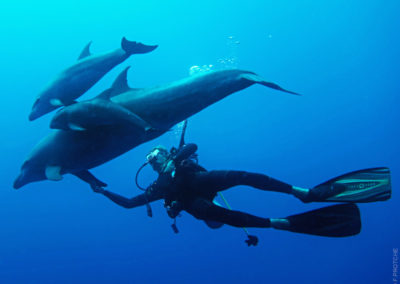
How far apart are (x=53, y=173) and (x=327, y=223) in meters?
4.22

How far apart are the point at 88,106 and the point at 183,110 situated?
1.53 metres

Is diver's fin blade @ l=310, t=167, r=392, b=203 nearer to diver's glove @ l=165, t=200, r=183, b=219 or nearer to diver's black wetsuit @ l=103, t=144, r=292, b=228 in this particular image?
diver's black wetsuit @ l=103, t=144, r=292, b=228

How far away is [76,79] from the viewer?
5652 millimetres

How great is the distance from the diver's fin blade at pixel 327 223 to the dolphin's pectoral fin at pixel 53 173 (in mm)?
3527

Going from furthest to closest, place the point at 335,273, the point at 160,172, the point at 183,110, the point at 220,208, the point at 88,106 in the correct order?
the point at 335,273, the point at 160,172, the point at 183,110, the point at 220,208, the point at 88,106

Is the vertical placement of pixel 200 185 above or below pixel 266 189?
above

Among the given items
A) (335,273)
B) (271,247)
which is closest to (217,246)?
(271,247)

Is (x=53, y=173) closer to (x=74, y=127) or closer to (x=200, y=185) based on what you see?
(x=74, y=127)

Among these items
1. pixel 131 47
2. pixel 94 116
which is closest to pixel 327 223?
pixel 94 116

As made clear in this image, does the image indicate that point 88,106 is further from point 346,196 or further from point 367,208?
point 367,208

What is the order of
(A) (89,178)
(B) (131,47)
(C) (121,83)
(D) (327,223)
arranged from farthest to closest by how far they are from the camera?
(A) (89,178)
(B) (131,47)
(C) (121,83)
(D) (327,223)

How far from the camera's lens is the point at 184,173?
5543mm

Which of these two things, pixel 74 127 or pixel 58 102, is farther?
pixel 58 102

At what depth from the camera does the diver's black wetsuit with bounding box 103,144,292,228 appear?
5.17 metres
